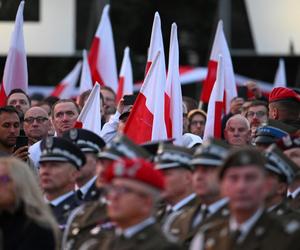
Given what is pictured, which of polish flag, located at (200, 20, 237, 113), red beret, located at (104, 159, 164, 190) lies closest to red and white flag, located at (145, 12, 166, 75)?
polish flag, located at (200, 20, 237, 113)

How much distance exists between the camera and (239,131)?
1521cm

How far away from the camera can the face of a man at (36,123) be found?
15.8 metres

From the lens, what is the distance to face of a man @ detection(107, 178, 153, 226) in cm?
935

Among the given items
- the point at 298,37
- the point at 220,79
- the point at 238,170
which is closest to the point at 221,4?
the point at 298,37

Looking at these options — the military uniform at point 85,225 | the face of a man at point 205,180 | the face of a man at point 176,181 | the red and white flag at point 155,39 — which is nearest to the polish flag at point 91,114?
the red and white flag at point 155,39

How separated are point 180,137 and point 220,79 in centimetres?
158

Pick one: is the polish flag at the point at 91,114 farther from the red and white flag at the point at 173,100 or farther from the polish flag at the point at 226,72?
the polish flag at the point at 226,72

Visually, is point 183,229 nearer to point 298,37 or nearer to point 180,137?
point 180,137

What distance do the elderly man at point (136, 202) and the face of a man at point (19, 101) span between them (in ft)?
25.8

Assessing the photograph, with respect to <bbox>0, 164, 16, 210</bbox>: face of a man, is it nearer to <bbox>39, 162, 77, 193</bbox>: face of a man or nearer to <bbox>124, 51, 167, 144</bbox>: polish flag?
<bbox>39, 162, 77, 193</bbox>: face of a man

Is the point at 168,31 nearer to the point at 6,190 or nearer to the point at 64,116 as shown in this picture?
the point at 64,116

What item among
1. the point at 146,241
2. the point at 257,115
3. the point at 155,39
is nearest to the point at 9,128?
the point at 155,39

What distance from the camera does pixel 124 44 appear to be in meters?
29.5

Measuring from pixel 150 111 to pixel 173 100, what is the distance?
81 cm
